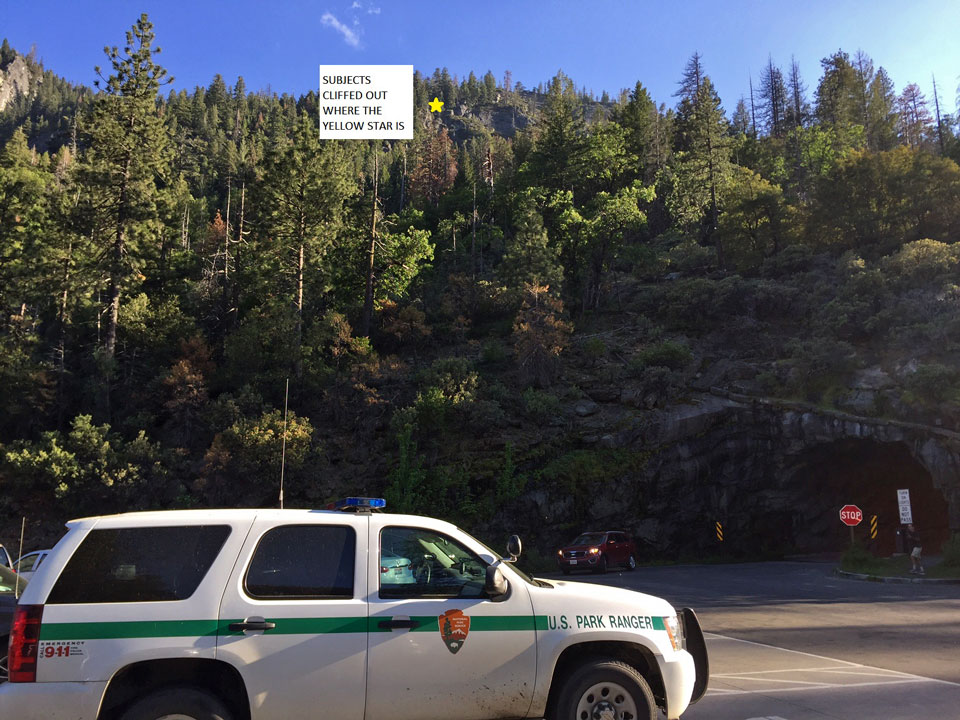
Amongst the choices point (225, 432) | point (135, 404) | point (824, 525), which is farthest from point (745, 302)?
point (135, 404)

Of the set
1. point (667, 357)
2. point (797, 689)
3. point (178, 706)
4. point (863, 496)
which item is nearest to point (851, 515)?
point (863, 496)

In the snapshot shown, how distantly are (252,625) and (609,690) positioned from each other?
254 cm

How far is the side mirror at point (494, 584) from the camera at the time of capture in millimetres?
4914

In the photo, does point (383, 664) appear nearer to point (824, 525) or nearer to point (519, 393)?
point (519, 393)

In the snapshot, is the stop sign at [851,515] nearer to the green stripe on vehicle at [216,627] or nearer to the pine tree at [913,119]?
the green stripe on vehicle at [216,627]

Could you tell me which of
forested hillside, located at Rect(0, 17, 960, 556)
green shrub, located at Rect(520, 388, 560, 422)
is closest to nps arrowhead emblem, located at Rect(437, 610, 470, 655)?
forested hillside, located at Rect(0, 17, 960, 556)

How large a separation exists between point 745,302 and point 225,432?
91.5ft

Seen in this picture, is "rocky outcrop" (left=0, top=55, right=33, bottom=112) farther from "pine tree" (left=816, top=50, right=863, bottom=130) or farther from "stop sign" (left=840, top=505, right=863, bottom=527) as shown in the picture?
"stop sign" (left=840, top=505, right=863, bottom=527)

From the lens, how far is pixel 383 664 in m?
4.67

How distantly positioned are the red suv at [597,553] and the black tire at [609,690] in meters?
18.7

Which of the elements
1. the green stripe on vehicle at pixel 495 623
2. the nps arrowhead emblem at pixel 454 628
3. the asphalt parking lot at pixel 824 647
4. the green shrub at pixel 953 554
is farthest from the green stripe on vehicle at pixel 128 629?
the green shrub at pixel 953 554

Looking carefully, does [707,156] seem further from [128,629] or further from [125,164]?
[128,629]

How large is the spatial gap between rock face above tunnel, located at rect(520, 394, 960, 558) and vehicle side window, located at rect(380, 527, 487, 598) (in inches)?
924

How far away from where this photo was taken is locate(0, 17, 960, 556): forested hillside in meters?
29.2
